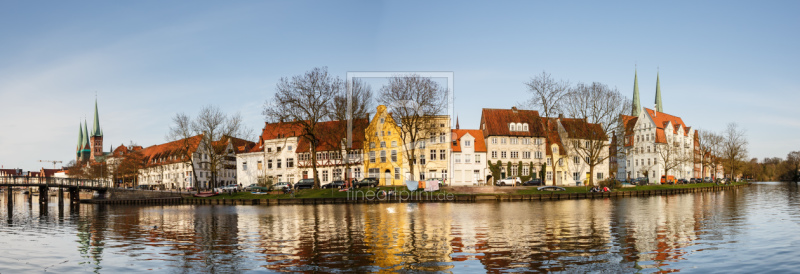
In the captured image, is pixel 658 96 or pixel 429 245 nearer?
pixel 429 245

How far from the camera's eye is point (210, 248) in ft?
98.2

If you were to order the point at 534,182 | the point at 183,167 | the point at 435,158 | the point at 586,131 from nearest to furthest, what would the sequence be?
the point at 586,131, the point at 534,182, the point at 435,158, the point at 183,167

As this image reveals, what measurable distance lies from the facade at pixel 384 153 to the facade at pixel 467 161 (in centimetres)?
878

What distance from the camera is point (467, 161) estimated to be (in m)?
100

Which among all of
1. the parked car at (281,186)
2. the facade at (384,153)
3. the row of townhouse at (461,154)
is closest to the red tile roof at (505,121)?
the row of townhouse at (461,154)

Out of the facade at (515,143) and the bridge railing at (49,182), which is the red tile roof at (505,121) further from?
the bridge railing at (49,182)

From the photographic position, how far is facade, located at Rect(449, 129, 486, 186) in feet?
328

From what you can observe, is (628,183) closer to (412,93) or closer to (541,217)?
(412,93)

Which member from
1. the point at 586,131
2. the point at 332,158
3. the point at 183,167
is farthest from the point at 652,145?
the point at 183,167

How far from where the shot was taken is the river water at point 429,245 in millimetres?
23453

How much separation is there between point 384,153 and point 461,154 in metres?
12.6

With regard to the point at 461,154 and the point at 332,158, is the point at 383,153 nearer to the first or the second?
the point at 332,158

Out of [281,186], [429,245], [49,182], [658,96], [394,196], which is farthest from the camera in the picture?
[658,96]

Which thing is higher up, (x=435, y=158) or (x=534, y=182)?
(x=435, y=158)
